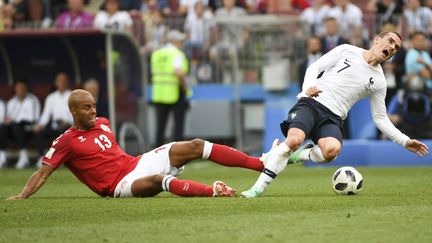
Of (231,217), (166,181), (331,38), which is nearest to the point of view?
(231,217)

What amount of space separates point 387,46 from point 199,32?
12.4m

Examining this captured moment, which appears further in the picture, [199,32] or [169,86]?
[199,32]

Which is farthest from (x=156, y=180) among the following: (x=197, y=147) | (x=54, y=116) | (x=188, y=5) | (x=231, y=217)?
(x=188, y=5)

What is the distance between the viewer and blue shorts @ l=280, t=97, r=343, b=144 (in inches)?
471

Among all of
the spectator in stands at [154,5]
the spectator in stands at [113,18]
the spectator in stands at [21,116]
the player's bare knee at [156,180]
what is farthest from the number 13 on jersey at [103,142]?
the spectator in stands at [154,5]

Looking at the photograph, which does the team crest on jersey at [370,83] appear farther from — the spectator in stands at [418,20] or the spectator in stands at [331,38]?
the spectator in stands at [418,20]

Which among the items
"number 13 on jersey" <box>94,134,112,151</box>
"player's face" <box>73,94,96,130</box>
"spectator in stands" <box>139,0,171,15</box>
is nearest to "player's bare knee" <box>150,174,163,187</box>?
"number 13 on jersey" <box>94,134,112,151</box>

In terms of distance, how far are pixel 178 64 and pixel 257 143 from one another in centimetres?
300

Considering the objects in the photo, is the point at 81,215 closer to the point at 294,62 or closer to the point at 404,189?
the point at 404,189

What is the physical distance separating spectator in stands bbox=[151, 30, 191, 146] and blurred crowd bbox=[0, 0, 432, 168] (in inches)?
27.3

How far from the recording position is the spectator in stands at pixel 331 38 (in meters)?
21.8

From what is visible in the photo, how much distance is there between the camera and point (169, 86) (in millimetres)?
22422

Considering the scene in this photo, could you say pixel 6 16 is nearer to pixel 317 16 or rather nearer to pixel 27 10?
pixel 27 10

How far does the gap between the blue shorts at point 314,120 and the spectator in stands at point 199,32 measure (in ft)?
39.3
